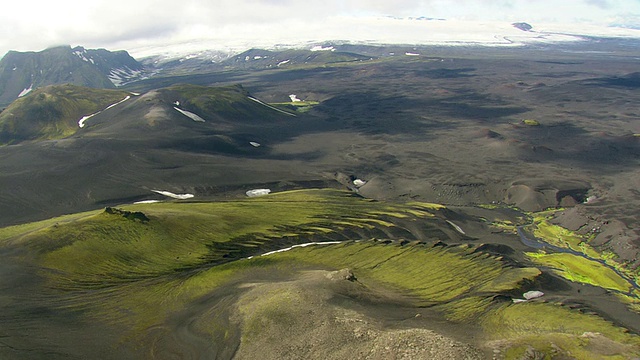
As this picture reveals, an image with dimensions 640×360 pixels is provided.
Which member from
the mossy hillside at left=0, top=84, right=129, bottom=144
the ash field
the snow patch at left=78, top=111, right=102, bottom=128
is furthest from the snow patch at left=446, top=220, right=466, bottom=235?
the snow patch at left=78, top=111, right=102, bottom=128

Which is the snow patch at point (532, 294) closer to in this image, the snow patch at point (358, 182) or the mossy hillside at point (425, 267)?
the mossy hillside at point (425, 267)

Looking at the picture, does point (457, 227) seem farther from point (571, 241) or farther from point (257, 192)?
point (257, 192)

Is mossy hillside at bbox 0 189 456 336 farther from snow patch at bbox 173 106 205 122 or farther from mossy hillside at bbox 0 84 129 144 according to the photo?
mossy hillside at bbox 0 84 129 144

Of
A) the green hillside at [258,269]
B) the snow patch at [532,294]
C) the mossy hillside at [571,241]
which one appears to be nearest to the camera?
the green hillside at [258,269]

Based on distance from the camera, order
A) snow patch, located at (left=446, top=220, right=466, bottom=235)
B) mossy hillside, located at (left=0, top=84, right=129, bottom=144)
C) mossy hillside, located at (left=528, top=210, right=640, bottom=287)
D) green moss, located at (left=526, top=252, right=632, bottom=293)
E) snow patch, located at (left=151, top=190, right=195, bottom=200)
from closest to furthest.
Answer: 1. green moss, located at (left=526, top=252, right=632, bottom=293)
2. mossy hillside, located at (left=528, top=210, right=640, bottom=287)
3. snow patch, located at (left=446, top=220, right=466, bottom=235)
4. snow patch, located at (left=151, top=190, right=195, bottom=200)
5. mossy hillside, located at (left=0, top=84, right=129, bottom=144)

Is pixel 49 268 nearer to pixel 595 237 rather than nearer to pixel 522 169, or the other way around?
pixel 595 237

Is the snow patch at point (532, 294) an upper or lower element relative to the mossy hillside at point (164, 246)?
lower

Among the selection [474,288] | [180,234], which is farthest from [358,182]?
[474,288]

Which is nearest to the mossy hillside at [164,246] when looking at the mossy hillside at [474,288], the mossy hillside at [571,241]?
the mossy hillside at [474,288]
